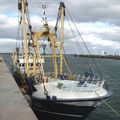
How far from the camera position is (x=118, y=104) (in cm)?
3616

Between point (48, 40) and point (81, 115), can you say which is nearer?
point (81, 115)

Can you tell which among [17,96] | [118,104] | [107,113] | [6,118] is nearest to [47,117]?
[17,96]

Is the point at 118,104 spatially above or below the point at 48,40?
below

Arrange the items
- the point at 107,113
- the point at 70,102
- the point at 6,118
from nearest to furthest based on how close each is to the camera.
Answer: the point at 6,118, the point at 70,102, the point at 107,113

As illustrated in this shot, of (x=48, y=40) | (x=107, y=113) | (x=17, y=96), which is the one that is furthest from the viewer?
(x=48, y=40)

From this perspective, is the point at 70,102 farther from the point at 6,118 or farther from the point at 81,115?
the point at 6,118

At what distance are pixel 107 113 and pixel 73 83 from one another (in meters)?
6.26

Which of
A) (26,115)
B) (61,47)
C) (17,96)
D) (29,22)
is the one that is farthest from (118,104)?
(26,115)

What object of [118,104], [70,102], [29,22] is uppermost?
[29,22]

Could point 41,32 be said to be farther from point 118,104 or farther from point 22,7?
point 118,104

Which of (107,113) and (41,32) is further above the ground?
(41,32)

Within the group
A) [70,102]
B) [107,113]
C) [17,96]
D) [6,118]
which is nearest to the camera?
[6,118]

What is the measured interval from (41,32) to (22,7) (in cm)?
279

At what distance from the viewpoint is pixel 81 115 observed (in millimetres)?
24688
